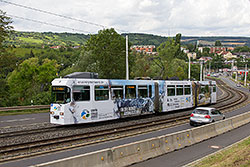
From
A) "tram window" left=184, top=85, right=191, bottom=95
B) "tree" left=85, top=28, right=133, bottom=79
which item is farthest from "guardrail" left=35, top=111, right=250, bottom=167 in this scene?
"tree" left=85, top=28, right=133, bottom=79

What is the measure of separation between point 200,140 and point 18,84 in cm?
4025

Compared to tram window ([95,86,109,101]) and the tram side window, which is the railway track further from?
the tram side window

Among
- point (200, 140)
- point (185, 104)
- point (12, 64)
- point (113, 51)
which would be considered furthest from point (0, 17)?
point (200, 140)

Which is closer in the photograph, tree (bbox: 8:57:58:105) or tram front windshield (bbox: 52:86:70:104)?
tram front windshield (bbox: 52:86:70:104)

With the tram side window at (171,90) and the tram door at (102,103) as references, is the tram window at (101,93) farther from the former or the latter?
the tram side window at (171,90)

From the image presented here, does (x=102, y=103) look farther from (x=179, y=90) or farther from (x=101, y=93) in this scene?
(x=179, y=90)

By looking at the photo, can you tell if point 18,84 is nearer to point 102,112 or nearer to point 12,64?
point 12,64

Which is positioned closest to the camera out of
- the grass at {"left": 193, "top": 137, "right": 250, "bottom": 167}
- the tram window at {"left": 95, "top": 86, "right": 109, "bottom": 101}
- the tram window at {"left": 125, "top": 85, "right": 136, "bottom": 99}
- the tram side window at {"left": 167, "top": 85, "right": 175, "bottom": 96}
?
the grass at {"left": 193, "top": 137, "right": 250, "bottom": 167}

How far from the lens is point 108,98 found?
760 inches

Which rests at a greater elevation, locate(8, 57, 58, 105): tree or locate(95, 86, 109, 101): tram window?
locate(8, 57, 58, 105): tree

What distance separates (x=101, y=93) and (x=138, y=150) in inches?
360

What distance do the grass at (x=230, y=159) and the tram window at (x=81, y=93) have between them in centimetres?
948

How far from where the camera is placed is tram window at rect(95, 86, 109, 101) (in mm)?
18445

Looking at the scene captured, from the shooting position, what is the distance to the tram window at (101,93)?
18.4m
